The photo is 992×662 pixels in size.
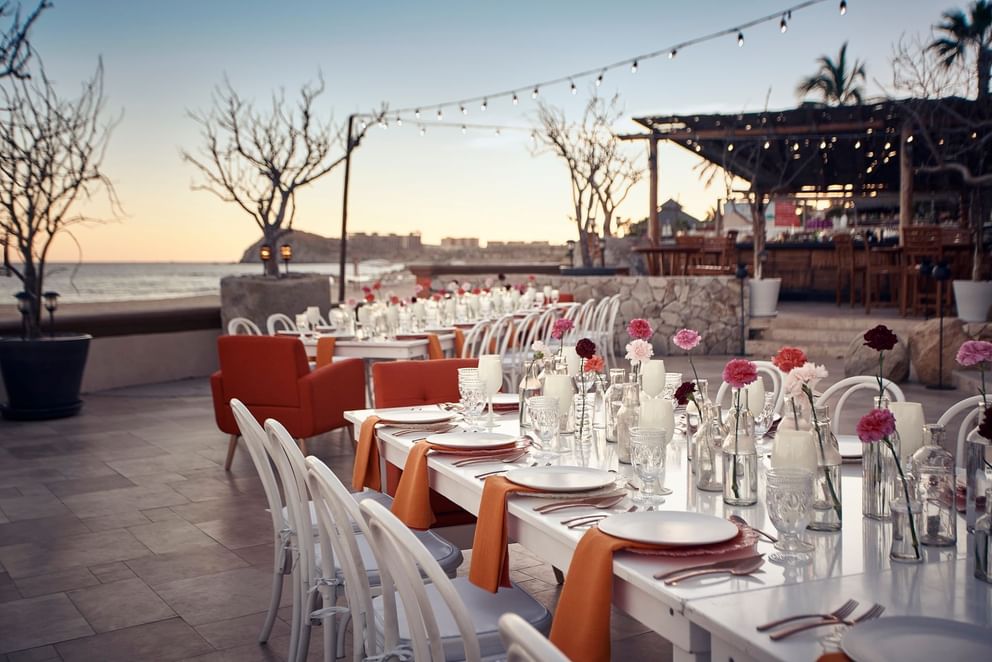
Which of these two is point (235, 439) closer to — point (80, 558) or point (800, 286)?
point (80, 558)

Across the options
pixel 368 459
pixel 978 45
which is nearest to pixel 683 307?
pixel 978 45

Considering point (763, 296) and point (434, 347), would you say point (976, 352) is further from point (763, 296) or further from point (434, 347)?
point (763, 296)

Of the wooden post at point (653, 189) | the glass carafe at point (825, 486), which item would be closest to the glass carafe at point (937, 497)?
the glass carafe at point (825, 486)

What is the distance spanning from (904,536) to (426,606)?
0.88 meters

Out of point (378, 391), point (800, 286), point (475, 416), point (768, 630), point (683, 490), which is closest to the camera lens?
point (768, 630)

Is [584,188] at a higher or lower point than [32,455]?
higher

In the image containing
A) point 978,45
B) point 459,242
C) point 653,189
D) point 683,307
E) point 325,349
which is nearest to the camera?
point 325,349

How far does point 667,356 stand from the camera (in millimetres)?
11023

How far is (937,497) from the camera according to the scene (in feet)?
5.85

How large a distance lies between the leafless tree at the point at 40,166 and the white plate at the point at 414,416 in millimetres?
5608

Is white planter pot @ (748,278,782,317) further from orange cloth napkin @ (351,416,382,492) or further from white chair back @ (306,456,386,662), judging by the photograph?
white chair back @ (306,456,386,662)

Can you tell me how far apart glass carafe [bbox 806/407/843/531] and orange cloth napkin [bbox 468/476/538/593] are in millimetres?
608

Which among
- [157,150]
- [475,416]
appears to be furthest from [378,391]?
[157,150]

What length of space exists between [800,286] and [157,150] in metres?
9.87
